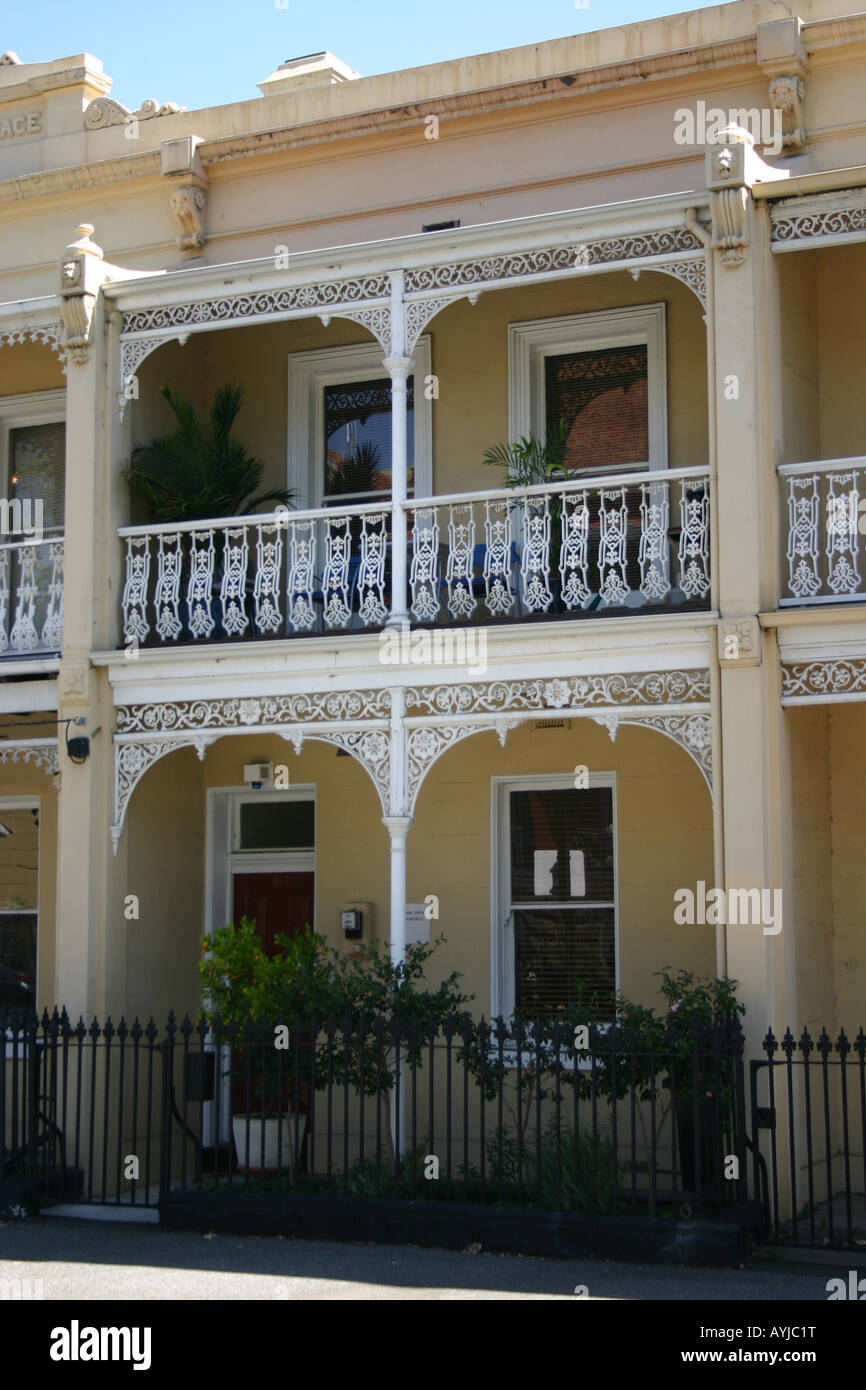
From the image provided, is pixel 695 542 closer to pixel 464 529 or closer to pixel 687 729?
pixel 687 729

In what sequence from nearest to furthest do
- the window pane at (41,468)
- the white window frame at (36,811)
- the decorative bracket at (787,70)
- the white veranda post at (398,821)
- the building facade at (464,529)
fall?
the building facade at (464,529) < the white veranda post at (398,821) < the decorative bracket at (787,70) < the white window frame at (36,811) < the window pane at (41,468)

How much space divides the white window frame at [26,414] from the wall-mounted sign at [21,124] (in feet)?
7.93

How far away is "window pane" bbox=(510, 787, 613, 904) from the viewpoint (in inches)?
479

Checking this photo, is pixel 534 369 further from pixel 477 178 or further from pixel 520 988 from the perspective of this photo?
pixel 520 988

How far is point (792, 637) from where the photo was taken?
10047 mm

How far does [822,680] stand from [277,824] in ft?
16.8

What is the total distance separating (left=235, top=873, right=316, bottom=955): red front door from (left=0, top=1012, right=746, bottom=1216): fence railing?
1.24 m

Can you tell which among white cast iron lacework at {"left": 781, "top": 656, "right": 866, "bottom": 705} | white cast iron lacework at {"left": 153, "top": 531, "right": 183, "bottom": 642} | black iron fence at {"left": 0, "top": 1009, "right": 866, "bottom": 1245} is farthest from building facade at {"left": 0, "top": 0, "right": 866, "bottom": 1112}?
black iron fence at {"left": 0, "top": 1009, "right": 866, "bottom": 1245}

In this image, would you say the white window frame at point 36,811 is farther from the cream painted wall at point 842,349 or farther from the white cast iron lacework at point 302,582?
the cream painted wall at point 842,349

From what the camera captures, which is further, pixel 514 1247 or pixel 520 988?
pixel 520 988

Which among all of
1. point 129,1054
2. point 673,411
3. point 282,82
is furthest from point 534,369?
point 129,1054

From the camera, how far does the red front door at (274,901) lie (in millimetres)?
13234

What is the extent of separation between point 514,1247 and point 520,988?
3.37 meters

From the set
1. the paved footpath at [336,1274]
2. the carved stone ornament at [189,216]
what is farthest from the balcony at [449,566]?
the paved footpath at [336,1274]
